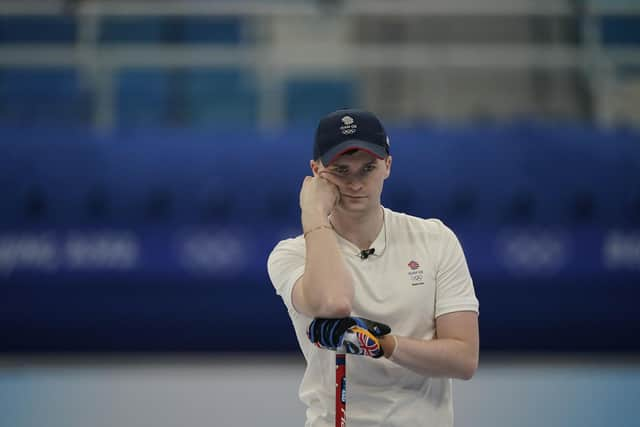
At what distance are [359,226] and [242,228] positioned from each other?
5.31 meters

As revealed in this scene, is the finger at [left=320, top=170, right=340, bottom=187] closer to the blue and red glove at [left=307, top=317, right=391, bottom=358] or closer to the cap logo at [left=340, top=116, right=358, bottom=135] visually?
the cap logo at [left=340, top=116, right=358, bottom=135]

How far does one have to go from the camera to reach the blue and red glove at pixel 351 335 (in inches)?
99.9

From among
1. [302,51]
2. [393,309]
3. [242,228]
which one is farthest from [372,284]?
[302,51]

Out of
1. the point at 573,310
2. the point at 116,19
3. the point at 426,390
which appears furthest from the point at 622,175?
the point at 426,390

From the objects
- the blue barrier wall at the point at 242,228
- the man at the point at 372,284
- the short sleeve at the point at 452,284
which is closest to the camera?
the man at the point at 372,284

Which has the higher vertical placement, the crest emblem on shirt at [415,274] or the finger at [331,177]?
the finger at [331,177]

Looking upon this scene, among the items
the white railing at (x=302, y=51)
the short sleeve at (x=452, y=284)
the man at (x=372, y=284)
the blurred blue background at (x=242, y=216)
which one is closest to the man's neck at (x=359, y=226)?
the man at (x=372, y=284)

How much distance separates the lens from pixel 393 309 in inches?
112

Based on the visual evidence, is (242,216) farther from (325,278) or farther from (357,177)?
(325,278)

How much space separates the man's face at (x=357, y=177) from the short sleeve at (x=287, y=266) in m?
0.25

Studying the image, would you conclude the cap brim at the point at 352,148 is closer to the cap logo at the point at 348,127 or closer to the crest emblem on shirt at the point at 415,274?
the cap logo at the point at 348,127

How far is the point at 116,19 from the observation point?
888 cm

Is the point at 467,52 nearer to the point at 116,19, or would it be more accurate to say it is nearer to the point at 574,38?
the point at 574,38

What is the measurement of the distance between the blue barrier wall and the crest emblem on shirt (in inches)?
205
